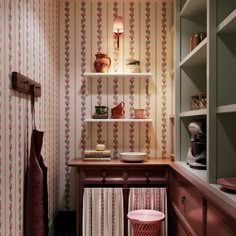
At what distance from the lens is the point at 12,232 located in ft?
5.81

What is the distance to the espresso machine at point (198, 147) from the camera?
2238 mm

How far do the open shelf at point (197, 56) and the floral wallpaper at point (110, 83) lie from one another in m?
0.61

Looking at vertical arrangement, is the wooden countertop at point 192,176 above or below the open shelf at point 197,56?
below

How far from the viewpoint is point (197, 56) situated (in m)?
2.23

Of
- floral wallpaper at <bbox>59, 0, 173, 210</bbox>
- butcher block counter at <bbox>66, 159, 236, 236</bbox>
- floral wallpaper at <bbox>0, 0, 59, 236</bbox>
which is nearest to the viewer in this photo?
floral wallpaper at <bbox>0, 0, 59, 236</bbox>

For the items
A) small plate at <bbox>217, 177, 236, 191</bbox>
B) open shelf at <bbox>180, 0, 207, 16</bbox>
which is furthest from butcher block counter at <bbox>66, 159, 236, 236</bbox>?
open shelf at <bbox>180, 0, 207, 16</bbox>

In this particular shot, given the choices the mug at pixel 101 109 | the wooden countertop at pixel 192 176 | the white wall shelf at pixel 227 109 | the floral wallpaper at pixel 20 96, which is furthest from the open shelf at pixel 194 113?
the floral wallpaper at pixel 20 96

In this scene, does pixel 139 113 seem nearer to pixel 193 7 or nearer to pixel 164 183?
pixel 164 183

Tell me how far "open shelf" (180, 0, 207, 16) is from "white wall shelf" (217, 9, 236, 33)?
67cm

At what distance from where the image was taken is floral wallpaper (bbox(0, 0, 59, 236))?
1.63m

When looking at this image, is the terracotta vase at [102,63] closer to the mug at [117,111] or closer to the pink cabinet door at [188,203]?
the mug at [117,111]

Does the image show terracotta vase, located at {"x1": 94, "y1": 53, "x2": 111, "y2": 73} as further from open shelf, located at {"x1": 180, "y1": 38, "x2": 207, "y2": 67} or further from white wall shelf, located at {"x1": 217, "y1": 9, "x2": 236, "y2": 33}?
white wall shelf, located at {"x1": 217, "y1": 9, "x2": 236, "y2": 33}

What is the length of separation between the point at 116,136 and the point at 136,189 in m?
0.66

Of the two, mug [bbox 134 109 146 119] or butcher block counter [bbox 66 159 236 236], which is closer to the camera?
butcher block counter [bbox 66 159 236 236]
